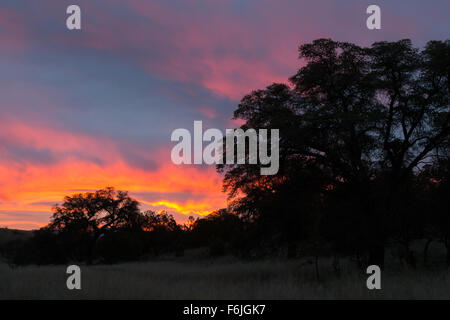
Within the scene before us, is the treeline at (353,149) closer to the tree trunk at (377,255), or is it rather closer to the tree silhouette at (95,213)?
the tree trunk at (377,255)

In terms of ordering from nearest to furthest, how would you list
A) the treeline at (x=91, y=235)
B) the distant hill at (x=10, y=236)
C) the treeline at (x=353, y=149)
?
the treeline at (x=353, y=149) < the treeline at (x=91, y=235) < the distant hill at (x=10, y=236)

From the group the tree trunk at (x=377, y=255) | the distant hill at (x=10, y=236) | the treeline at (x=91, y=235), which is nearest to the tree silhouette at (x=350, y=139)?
the tree trunk at (x=377, y=255)

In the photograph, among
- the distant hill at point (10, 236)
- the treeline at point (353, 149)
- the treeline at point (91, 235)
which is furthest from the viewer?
the distant hill at point (10, 236)

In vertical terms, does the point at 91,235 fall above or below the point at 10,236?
above

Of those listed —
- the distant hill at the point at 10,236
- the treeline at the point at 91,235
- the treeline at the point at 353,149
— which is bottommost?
the distant hill at the point at 10,236

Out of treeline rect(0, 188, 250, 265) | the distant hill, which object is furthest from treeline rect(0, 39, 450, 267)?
the distant hill

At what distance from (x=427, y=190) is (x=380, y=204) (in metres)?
5.03

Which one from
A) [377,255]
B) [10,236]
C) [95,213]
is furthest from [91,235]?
[10,236]

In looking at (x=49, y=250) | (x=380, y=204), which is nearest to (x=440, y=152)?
(x=380, y=204)

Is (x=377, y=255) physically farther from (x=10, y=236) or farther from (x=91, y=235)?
(x=10, y=236)

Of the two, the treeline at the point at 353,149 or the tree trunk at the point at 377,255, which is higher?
the treeline at the point at 353,149

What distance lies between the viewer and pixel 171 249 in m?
67.1

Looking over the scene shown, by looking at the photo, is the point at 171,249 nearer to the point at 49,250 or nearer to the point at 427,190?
the point at 49,250

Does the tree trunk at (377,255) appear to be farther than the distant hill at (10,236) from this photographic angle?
No
